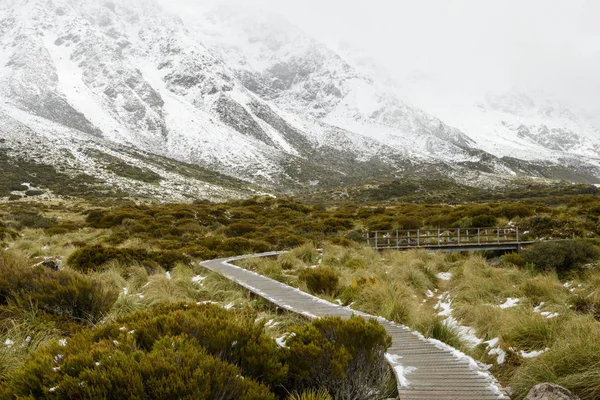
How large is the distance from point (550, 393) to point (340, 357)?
6.06 ft

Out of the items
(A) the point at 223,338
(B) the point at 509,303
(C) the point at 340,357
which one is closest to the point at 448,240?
(B) the point at 509,303

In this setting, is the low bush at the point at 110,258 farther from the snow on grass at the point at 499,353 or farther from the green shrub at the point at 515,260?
the green shrub at the point at 515,260

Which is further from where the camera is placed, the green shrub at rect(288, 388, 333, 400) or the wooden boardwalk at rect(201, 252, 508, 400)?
the wooden boardwalk at rect(201, 252, 508, 400)

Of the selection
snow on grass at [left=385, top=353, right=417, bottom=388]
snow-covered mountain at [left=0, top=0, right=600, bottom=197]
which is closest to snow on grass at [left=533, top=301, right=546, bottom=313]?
snow on grass at [left=385, top=353, right=417, bottom=388]

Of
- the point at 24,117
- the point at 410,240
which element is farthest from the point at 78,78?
the point at 410,240

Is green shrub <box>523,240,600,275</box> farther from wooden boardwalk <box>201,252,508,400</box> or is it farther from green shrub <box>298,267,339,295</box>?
wooden boardwalk <box>201,252,508,400</box>

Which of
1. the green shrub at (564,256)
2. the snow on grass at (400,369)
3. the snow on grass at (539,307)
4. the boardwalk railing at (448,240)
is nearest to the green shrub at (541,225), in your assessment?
the boardwalk railing at (448,240)

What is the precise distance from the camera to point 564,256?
42.9ft

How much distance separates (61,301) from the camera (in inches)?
241

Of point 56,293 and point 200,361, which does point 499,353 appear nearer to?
point 200,361

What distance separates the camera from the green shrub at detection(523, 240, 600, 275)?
42.5 feet

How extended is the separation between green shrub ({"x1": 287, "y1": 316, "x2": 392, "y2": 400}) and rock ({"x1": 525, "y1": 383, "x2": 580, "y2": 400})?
4.73 feet

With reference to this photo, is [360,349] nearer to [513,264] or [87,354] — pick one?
[87,354]

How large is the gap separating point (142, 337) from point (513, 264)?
14.1 metres
